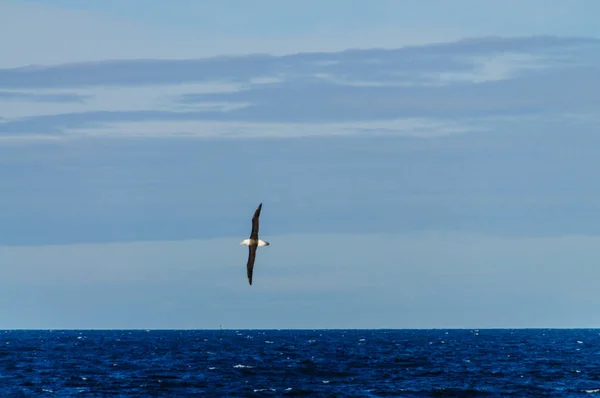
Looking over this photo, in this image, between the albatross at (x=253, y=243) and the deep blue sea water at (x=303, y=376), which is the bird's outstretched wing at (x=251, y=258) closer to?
the albatross at (x=253, y=243)

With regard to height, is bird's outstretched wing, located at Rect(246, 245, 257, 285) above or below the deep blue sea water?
above

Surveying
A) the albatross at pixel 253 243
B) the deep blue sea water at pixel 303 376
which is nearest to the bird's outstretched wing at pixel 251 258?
the albatross at pixel 253 243

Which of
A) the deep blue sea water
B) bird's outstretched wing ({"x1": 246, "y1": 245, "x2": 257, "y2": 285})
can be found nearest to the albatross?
bird's outstretched wing ({"x1": 246, "y1": 245, "x2": 257, "y2": 285})

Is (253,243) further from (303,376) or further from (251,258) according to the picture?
(303,376)

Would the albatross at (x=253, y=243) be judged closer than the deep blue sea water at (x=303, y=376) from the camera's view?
Yes

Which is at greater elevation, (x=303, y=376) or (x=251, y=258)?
(x=251, y=258)

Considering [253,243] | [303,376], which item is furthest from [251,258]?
[303,376]

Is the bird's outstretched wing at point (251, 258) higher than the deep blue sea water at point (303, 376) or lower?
higher

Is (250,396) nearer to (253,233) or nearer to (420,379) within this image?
(420,379)

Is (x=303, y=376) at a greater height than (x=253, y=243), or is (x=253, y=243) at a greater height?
(x=253, y=243)

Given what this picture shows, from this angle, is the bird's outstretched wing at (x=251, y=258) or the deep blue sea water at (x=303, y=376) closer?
the bird's outstretched wing at (x=251, y=258)

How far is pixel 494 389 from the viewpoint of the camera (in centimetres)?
8500

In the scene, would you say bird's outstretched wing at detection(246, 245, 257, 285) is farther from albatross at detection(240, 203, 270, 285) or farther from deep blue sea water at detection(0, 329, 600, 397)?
deep blue sea water at detection(0, 329, 600, 397)

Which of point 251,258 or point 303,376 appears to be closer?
point 251,258
